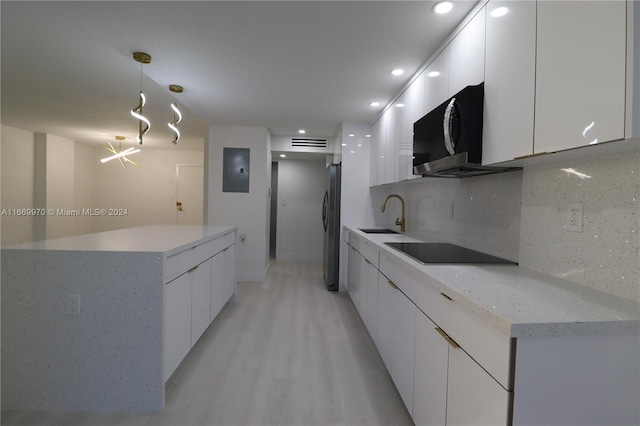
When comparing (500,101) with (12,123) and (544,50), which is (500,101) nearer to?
(544,50)

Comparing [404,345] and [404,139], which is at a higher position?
[404,139]

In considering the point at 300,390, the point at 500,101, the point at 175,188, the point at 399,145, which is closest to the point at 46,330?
the point at 300,390

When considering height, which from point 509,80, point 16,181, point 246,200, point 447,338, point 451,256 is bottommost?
point 447,338

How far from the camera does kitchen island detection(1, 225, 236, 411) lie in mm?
1665

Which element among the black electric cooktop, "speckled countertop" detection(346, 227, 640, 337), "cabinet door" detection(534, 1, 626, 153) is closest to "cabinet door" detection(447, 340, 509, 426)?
"speckled countertop" detection(346, 227, 640, 337)

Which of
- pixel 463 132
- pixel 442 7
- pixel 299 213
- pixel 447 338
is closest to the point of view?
pixel 447 338

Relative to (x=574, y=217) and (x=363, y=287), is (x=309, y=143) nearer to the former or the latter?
(x=363, y=287)

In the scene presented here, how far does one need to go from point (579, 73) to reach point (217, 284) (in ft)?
9.21

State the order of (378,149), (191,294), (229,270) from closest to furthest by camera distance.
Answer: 1. (191,294)
2. (229,270)
3. (378,149)

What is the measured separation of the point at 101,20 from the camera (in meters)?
1.91

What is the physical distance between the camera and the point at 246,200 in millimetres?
4574

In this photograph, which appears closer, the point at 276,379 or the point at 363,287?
the point at 276,379

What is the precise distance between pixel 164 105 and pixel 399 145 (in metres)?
2.95

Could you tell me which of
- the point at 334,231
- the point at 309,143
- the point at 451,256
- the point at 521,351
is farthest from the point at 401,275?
the point at 309,143
